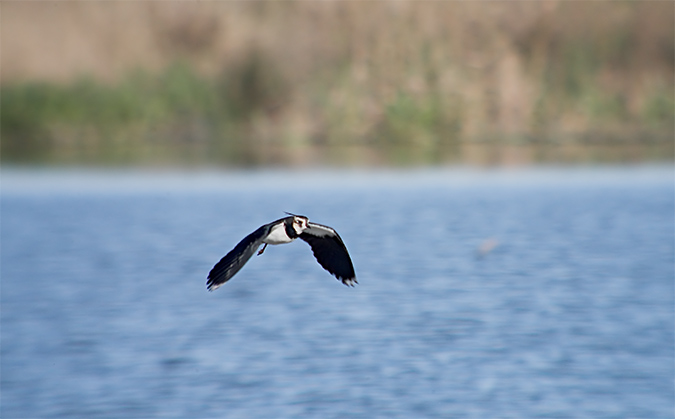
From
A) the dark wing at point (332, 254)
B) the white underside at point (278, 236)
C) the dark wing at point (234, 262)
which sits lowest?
the dark wing at point (332, 254)

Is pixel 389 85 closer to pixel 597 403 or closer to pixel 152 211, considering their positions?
pixel 152 211

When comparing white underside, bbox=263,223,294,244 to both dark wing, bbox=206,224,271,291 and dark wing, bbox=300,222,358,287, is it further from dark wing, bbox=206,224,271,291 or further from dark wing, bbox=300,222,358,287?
dark wing, bbox=300,222,358,287

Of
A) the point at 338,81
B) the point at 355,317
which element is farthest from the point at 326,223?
the point at 338,81

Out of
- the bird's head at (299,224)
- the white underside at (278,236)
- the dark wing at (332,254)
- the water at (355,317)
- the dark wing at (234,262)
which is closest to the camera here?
the dark wing at (234,262)

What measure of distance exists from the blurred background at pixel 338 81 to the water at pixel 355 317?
22906 millimetres

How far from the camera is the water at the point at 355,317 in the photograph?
9.30 metres

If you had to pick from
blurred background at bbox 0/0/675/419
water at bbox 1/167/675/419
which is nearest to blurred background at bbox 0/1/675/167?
blurred background at bbox 0/0/675/419

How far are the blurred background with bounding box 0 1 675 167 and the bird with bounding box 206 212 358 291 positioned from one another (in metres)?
36.9

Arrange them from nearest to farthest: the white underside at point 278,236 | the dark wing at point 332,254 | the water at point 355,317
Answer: the white underside at point 278,236 < the dark wing at point 332,254 < the water at point 355,317

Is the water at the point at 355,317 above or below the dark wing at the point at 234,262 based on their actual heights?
below

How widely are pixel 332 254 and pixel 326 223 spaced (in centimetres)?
1458

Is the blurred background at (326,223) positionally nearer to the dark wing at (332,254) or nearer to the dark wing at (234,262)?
the dark wing at (332,254)

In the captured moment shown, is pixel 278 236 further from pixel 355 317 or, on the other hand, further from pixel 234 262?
pixel 355 317

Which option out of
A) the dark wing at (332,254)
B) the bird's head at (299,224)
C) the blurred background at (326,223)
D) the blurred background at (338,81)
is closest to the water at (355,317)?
the blurred background at (326,223)
